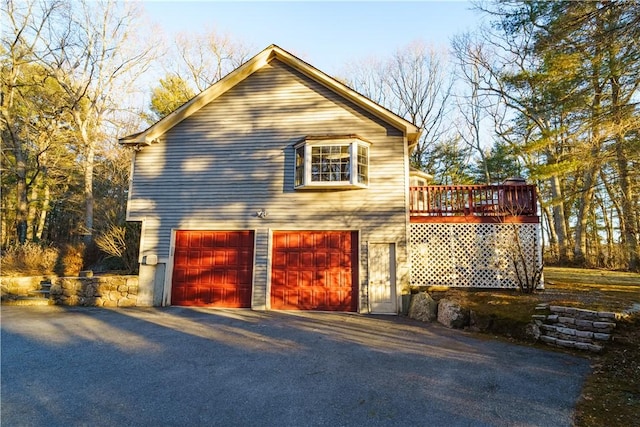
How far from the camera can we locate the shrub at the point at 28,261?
11531 mm

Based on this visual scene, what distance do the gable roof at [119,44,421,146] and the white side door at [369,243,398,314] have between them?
11.3ft

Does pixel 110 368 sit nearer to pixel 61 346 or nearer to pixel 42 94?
pixel 61 346

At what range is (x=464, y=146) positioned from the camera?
78.0 ft

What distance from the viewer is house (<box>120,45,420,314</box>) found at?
8953 millimetres

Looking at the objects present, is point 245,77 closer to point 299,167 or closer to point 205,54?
point 299,167

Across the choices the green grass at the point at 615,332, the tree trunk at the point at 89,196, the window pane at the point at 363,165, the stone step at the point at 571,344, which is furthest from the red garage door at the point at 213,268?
the tree trunk at the point at 89,196

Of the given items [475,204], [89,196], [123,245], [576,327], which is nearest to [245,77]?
[123,245]

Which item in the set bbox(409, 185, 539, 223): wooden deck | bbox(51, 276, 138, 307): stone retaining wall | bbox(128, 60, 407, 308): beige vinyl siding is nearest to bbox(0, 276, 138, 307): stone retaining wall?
bbox(51, 276, 138, 307): stone retaining wall

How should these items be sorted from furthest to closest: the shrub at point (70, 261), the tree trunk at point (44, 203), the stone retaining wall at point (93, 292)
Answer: the tree trunk at point (44, 203) → the shrub at point (70, 261) → the stone retaining wall at point (93, 292)

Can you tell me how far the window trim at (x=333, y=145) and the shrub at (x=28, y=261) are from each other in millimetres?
10381

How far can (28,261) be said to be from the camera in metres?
11.9

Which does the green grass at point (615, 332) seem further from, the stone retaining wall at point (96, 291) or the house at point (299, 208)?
the stone retaining wall at point (96, 291)

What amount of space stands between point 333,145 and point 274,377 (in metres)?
6.42

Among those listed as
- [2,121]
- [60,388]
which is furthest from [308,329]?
[2,121]
